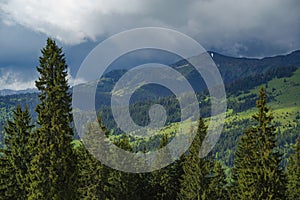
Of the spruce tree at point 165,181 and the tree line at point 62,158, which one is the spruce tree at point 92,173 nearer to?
the tree line at point 62,158

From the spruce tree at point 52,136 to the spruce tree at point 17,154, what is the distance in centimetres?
593

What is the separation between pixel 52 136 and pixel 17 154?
9203 mm

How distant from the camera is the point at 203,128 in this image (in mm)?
58812

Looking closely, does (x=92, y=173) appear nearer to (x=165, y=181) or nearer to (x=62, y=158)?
(x=62, y=158)

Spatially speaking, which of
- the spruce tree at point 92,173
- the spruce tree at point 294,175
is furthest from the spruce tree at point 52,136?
the spruce tree at point 294,175

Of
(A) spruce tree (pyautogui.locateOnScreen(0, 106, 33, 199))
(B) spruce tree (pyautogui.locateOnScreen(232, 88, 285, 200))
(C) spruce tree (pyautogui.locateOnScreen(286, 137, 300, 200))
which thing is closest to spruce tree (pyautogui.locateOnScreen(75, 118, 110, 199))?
(A) spruce tree (pyautogui.locateOnScreen(0, 106, 33, 199))

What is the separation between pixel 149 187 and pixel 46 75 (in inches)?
1520

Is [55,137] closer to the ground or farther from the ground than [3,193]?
farther from the ground

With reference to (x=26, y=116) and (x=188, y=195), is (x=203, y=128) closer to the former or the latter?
(x=188, y=195)

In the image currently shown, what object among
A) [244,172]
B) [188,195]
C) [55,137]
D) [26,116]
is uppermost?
[26,116]

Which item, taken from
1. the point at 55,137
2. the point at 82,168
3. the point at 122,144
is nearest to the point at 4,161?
the point at 82,168

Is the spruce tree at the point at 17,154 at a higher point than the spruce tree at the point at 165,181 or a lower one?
higher

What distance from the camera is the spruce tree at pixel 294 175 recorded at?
7650cm

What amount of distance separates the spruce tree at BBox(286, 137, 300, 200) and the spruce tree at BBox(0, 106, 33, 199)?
5282 cm
